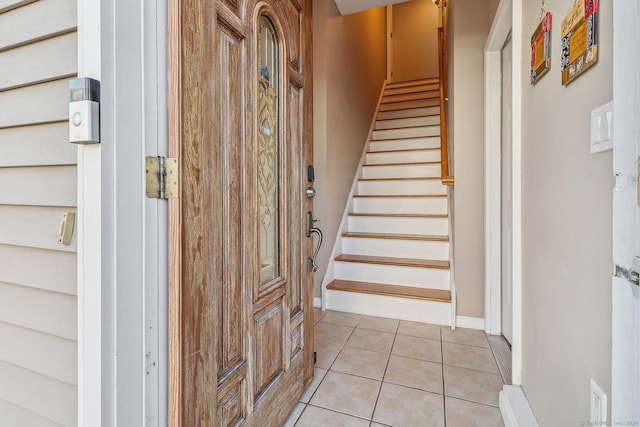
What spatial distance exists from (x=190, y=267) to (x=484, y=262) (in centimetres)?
224

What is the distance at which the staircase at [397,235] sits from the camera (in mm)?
2660

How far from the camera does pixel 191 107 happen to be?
2.74ft

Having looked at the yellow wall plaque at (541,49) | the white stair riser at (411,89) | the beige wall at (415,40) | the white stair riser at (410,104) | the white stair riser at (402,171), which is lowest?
the white stair riser at (402,171)

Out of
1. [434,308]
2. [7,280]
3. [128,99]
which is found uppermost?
[128,99]

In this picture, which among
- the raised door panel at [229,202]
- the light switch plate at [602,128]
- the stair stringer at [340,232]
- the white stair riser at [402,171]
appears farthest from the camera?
the white stair riser at [402,171]

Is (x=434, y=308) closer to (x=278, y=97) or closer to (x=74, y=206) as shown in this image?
(x=278, y=97)

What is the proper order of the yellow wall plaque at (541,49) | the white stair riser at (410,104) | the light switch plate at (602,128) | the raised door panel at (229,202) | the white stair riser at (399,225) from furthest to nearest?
the white stair riser at (410,104)
the white stair riser at (399,225)
the yellow wall plaque at (541,49)
the raised door panel at (229,202)
the light switch plate at (602,128)

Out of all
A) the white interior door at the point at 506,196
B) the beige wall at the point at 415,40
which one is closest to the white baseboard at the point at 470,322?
the white interior door at the point at 506,196

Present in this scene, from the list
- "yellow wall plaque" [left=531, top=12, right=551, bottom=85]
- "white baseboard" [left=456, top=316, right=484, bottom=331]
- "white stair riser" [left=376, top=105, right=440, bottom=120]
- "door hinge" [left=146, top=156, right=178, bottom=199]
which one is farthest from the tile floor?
"white stair riser" [left=376, top=105, right=440, bottom=120]

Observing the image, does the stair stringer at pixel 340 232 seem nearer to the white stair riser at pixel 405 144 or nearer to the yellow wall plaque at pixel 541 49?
the white stair riser at pixel 405 144

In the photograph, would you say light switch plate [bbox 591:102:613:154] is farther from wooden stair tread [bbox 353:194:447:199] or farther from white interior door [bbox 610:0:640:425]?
wooden stair tread [bbox 353:194:447:199]

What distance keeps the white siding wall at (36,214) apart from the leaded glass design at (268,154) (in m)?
0.61

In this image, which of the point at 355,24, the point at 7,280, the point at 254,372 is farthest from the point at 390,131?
the point at 7,280

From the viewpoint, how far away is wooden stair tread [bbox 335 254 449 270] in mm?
2758
